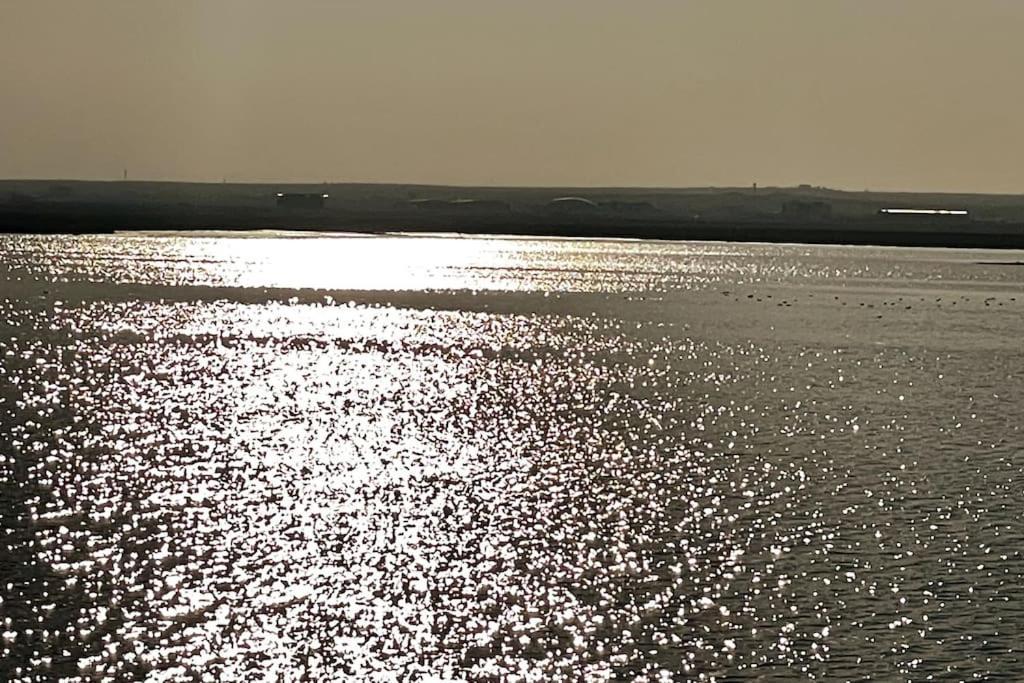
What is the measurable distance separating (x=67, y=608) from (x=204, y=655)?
3.62m

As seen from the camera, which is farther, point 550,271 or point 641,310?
point 550,271

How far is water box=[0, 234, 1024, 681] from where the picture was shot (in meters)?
25.3

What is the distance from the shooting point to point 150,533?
32.9m

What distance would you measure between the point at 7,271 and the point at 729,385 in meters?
93.0

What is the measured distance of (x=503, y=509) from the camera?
3775 centimetres

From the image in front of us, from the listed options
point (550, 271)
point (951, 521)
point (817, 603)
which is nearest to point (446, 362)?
point (951, 521)

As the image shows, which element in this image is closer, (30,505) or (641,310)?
(30,505)

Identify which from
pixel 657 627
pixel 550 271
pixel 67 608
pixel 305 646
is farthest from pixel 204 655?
pixel 550 271

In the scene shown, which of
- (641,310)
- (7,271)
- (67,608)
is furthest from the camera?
(7,271)

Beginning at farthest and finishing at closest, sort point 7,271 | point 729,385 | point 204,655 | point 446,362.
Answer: point 7,271 → point 446,362 → point 729,385 → point 204,655

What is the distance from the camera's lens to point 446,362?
7781cm

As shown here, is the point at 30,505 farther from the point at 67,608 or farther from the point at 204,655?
the point at 204,655

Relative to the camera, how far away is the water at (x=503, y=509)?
2527cm

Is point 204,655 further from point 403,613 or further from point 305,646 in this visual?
point 403,613
